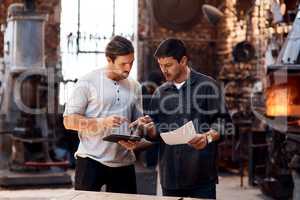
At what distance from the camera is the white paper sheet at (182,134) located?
10.0 ft

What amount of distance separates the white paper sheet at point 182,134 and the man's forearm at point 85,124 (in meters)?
0.34

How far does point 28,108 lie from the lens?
7.01 m

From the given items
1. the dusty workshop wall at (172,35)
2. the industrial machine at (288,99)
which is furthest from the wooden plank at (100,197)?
the dusty workshop wall at (172,35)

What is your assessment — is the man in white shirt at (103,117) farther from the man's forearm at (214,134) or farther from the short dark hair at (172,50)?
the man's forearm at (214,134)

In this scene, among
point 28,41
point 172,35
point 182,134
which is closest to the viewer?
point 182,134

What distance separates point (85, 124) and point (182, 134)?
527mm

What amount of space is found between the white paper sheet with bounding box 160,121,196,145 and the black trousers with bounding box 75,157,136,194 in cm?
36

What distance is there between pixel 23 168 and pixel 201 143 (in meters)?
4.17

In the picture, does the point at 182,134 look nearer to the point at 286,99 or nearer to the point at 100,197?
the point at 100,197

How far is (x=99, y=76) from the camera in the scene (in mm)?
3279

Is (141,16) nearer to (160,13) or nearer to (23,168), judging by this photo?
(160,13)

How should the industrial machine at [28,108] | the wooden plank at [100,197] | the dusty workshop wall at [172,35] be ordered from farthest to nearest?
the dusty workshop wall at [172,35]
the industrial machine at [28,108]
the wooden plank at [100,197]

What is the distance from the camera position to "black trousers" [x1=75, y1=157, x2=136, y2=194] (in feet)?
10.8

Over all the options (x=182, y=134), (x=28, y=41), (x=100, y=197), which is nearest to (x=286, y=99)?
(x=182, y=134)
